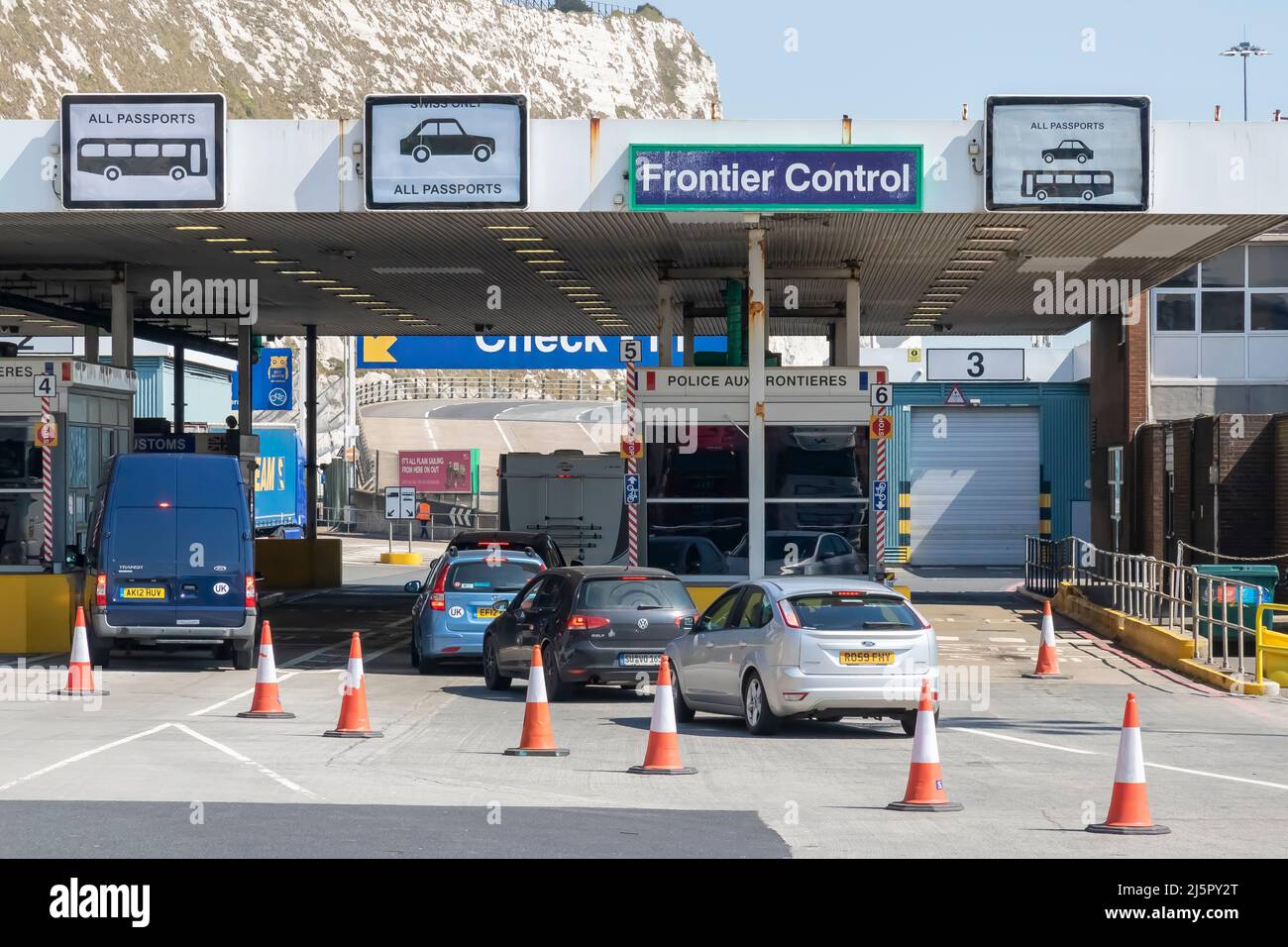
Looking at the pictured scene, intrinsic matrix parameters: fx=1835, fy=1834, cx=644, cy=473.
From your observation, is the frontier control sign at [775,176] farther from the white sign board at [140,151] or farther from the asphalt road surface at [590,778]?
the asphalt road surface at [590,778]

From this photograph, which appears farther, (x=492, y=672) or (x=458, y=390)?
(x=458, y=390)

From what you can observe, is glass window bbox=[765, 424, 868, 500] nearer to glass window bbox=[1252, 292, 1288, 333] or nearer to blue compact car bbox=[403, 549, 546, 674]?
blue compact car bbox=[403, 549, 546, 674]

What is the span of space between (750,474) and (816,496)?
3.77ft

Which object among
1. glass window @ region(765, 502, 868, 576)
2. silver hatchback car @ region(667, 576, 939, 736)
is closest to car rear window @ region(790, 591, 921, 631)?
silver hatchback car @ region(667, 576, 939, 736)

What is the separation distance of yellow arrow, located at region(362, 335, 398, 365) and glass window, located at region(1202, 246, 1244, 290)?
66.7ft

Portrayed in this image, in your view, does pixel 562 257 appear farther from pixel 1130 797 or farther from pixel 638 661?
pixel 1130 797

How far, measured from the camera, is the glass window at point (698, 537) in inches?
1070

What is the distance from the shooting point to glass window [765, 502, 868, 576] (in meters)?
26.9

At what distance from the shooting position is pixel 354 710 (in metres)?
16.4

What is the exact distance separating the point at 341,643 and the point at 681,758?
13966 millimetres

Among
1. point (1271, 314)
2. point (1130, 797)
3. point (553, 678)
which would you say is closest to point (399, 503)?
point (1271, 314)

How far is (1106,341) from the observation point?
4106 cm
